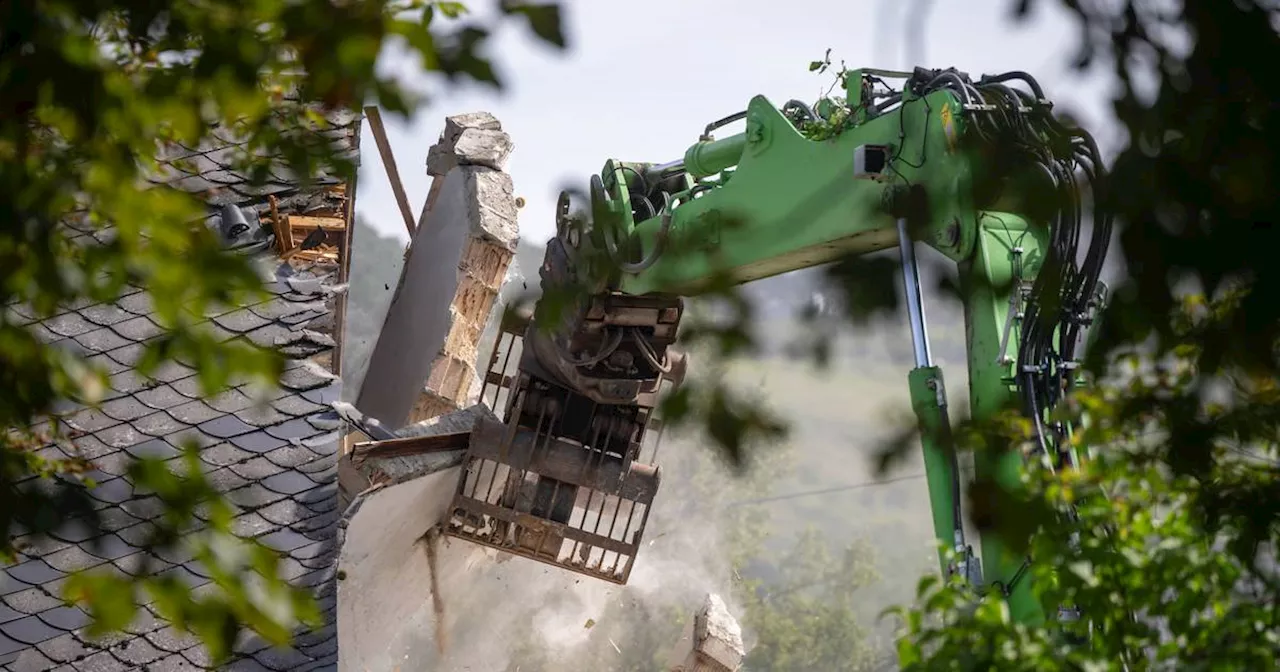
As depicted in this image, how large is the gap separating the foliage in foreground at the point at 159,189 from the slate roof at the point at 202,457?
2363 mm

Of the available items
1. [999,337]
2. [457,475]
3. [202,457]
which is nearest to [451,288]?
[457,475]

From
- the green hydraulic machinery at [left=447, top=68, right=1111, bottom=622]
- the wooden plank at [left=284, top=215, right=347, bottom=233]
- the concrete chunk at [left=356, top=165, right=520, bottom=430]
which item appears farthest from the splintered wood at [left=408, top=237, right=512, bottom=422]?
the wooden plank at [left=284, top=215, right=347, bottom=233]

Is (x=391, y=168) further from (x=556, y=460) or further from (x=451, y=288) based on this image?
(x=556, y=460)

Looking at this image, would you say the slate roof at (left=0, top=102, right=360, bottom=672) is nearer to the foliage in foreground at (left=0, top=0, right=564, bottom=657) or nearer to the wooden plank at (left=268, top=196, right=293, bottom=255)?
the wooden plank at (left=268, top=196, right=293, bottom=255)

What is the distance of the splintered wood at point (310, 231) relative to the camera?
6.20 metres

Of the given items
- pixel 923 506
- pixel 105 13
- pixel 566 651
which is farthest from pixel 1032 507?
pixel 923 506

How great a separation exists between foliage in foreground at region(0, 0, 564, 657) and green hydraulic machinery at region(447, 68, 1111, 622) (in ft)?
1.94

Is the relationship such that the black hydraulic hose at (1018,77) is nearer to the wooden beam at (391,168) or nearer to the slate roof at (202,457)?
the slate roof at (202,457)

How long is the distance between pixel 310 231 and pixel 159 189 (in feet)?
15.2

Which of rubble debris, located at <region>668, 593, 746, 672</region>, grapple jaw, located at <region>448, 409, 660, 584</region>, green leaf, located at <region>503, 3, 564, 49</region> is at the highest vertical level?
green leaf, located at <region>503, 3, 564, 49</region>

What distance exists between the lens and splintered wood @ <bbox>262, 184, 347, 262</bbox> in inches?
244

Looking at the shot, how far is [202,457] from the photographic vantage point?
5.23 metres

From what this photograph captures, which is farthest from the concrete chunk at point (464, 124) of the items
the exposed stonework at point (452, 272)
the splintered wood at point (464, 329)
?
the splintered wood at point (464, 329)

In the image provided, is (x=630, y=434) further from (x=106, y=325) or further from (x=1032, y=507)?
(x=1032, y=507)
